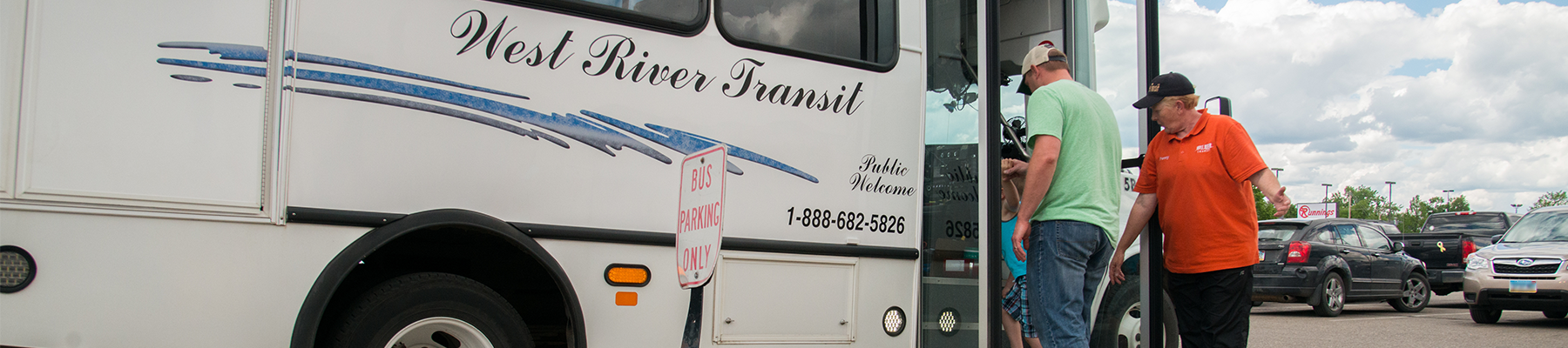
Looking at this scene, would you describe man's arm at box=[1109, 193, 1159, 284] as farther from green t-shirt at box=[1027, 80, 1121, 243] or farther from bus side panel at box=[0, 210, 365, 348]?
bus side panel at box=[0, 210, 365, 348]

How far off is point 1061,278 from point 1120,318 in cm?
137

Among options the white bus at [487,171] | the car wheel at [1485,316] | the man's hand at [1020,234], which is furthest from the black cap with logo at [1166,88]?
the car wheel at [1485,316]

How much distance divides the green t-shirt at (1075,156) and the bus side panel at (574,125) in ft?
1.78

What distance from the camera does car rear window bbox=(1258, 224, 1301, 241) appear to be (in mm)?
11875

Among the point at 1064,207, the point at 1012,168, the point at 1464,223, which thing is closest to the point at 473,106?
the point at 1064,207

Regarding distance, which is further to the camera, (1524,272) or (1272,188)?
(1524,272)

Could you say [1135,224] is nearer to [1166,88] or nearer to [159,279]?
[1166,88]

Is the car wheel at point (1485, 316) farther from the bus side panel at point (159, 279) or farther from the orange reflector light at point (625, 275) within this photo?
the bus side panel at point (159, 279)

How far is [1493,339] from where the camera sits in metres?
8.98

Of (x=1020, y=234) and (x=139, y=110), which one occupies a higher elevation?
(x=139, y=110)

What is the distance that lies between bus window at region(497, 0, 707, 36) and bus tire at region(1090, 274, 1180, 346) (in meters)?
2.55

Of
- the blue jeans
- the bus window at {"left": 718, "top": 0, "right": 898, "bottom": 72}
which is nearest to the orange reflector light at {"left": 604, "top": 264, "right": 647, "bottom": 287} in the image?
the bus window at {"left": 718, "top": 0, "right": 898, "bottom": 72}

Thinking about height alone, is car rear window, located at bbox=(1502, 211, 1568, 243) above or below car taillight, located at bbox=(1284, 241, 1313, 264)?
above

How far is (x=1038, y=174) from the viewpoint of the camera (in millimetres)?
3578
